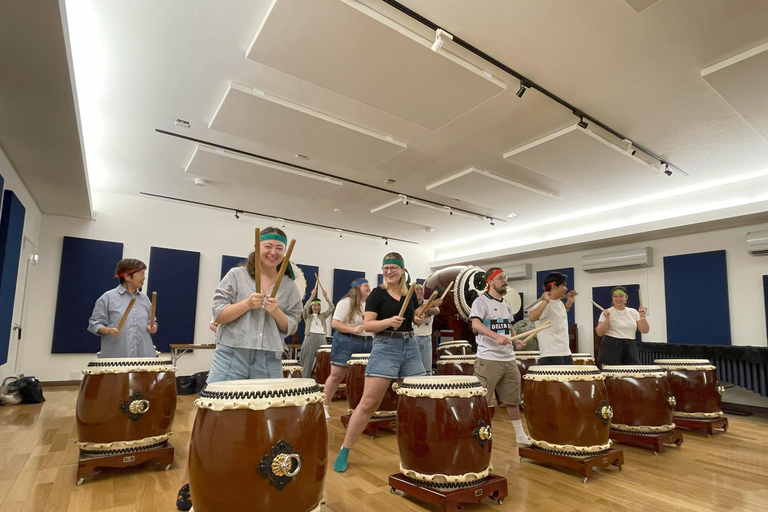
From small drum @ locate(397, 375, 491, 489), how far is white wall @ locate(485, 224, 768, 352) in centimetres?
575

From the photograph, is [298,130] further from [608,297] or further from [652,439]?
[608,297]

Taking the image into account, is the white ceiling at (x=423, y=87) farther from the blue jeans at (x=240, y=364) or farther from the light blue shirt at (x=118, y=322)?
the blue jeans at (x=240, y=364)

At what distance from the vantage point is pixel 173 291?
24.8ft

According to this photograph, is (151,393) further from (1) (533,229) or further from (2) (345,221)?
(1) (533,229)

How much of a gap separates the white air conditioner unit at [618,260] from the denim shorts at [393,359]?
5.84 metres

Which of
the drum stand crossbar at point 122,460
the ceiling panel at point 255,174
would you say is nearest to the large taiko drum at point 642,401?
the drum stand crossbar at point 122,460

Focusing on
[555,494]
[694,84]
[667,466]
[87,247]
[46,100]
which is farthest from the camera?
[87,247]

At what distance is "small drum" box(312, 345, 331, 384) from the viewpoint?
520cm

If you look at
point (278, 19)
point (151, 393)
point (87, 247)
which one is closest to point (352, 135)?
point (278, 19)

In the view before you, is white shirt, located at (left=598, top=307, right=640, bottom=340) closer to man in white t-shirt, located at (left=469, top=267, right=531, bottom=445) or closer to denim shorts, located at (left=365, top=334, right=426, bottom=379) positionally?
man in white t-shirt, located at (left=469, top=267, right=531, bottom=445)

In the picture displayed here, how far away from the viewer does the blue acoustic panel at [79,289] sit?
Result: 6.72 meters

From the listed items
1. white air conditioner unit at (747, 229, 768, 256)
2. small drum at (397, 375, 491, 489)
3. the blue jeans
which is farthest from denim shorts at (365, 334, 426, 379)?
white air conditioner unit at (747, 229, 768, 256)

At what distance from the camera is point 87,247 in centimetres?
697

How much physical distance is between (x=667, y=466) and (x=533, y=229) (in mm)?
5931
